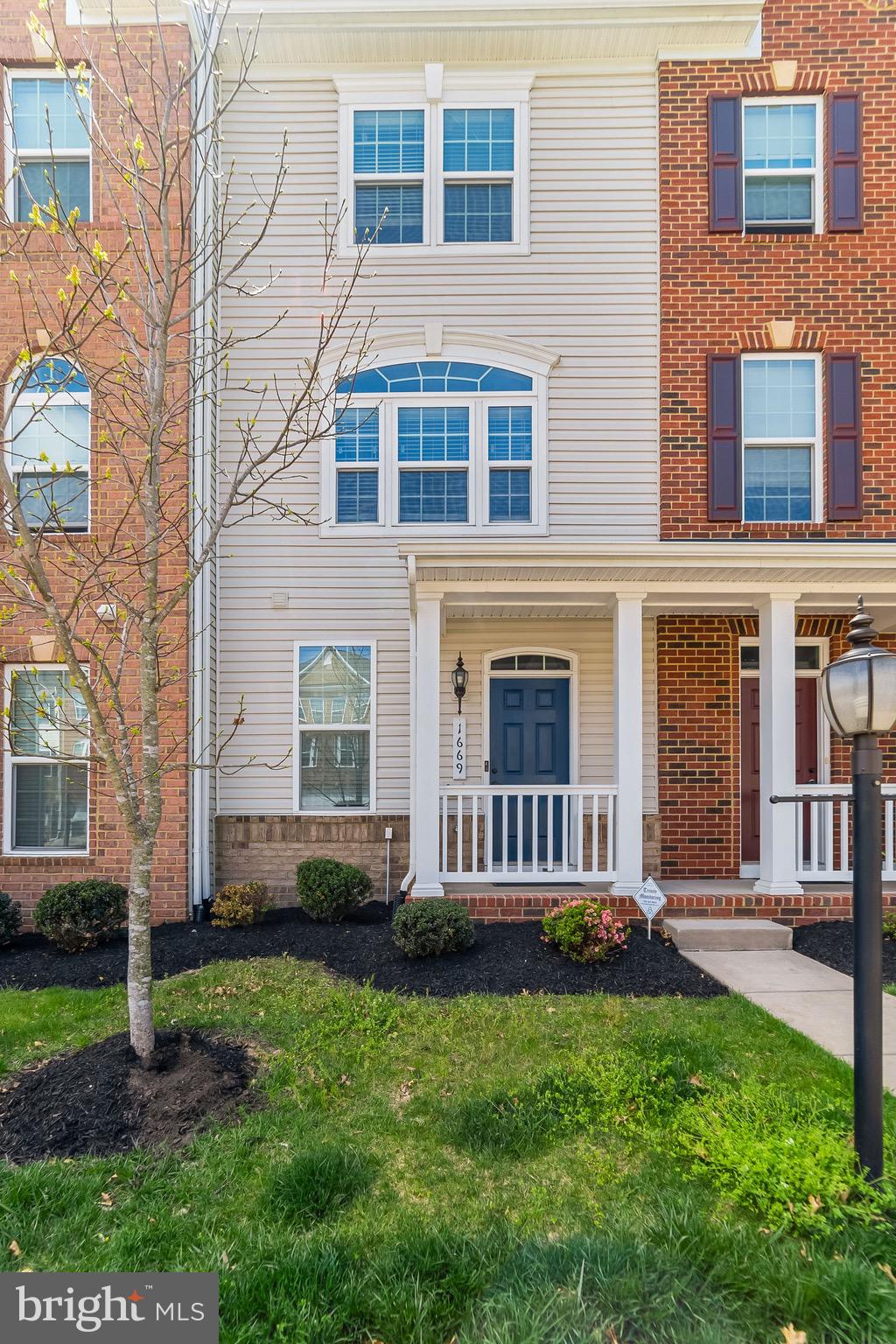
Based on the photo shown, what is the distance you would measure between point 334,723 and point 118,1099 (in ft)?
15.0

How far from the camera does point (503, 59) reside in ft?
25.1

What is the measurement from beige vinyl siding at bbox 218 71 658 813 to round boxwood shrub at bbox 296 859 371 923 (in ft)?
4.70

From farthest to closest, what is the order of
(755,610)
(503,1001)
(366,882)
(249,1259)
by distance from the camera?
(755,610), (366,882), (503,1001), (249,1259)

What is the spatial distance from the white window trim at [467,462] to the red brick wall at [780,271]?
1.32m

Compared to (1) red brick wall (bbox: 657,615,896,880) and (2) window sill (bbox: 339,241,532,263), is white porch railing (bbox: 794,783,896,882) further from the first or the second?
(2) window sill (bbox: 339,241,532,263)

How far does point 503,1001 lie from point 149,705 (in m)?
2.87

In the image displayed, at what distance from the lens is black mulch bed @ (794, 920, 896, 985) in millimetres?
5607

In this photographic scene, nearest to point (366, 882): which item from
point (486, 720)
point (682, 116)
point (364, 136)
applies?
point (486, 720)

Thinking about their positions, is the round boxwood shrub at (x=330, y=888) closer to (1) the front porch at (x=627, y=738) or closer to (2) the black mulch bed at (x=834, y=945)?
(1) the front porch at (x=627, y=738)

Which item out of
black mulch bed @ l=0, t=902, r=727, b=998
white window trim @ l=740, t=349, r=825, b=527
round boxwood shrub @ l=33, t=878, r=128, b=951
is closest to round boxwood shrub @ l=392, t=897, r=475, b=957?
black mulch bed @ l=0, t=902, r=727, b=998

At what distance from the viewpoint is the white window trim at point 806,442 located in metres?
7.66

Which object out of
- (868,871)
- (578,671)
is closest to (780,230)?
(578,671)

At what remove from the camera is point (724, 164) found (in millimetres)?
7590

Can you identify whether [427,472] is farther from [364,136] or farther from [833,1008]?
[833,1008]
